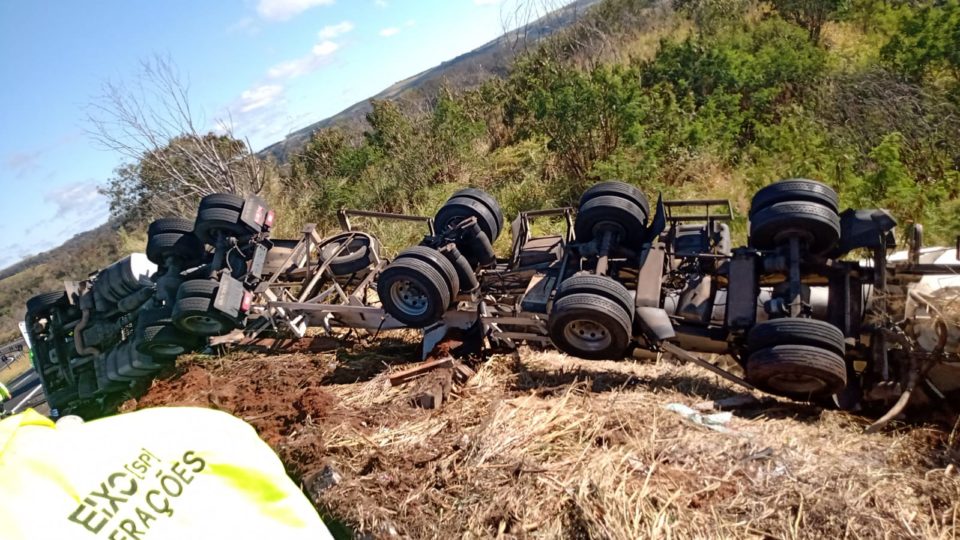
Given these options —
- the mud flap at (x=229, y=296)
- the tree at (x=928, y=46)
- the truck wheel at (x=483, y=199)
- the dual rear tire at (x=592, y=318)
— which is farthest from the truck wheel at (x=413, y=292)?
the tree at (x=928, y=46)

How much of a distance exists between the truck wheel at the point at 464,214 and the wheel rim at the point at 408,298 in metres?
0.82

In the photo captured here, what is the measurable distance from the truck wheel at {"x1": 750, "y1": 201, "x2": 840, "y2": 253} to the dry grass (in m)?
1.16

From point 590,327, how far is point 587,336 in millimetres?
91

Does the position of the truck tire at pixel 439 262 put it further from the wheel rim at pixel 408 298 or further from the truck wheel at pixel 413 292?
the wheel rim at pixel 408 298

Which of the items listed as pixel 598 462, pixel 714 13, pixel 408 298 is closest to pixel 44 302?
pixel 408 298

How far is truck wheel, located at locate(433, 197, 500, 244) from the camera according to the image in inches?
231

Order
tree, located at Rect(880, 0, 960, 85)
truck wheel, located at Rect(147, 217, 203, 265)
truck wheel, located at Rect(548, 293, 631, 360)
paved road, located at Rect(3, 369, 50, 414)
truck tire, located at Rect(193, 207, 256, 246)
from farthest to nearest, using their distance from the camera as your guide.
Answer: tree, located at Rect(880, 0, 960, 85) < paved road, located at Rect(3, 369, 50, 414) < truck wheel, located at Rect(147, 217, 203, 265) < truck tire, located at Rect(193, 207, 256, 246) < truck wheel, located at Rect(548, 293, 631, 360)

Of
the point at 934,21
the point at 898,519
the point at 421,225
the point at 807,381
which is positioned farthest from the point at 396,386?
the point at 934,21

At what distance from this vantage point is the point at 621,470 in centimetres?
340

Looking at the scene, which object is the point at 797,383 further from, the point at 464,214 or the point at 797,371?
the point at 464,214

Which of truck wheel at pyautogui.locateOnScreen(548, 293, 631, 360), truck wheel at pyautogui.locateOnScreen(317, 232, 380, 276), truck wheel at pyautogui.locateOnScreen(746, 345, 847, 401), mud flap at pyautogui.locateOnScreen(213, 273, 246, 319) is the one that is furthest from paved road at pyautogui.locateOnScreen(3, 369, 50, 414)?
truck wheel at pyautogui.locateOnScreen(746, 345, 847, 401)

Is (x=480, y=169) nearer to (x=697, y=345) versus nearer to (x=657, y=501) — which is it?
(x=697, y=345)

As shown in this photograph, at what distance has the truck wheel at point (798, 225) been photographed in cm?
414

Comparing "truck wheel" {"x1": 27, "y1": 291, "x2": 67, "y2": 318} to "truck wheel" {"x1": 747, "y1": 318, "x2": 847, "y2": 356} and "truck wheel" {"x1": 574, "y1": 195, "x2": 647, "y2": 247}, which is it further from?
"truck wheel" {"x1": 747, "y1": 318, "x2": 847, "y2": 356}
